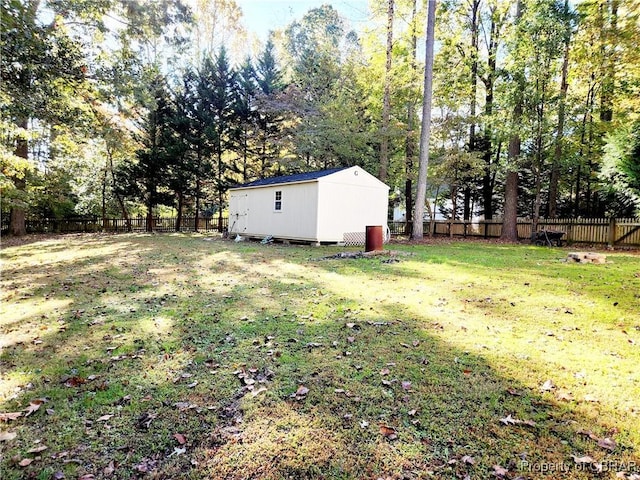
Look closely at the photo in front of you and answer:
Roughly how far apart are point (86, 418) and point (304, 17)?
3612 cm

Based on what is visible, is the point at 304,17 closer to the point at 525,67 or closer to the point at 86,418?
the point at 525,67

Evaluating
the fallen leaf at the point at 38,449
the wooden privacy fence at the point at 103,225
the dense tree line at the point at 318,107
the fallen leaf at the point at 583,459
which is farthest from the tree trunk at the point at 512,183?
the wooden privacy fence at the point at 103,225

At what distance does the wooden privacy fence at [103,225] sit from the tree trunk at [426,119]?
14.0 m

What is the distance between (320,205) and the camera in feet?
42.5

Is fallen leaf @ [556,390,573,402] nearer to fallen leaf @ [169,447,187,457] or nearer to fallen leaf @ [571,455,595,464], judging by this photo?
fallen leaf @ [571,455,595,464]

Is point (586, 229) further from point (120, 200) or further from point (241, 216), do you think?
point (120, 200)

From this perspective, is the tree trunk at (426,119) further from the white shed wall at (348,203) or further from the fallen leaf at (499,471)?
the fallen leaf at (499,471)

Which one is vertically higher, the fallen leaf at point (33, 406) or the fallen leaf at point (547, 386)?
the fallen leaf at point (547, 386)

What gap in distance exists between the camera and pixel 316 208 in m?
13.0

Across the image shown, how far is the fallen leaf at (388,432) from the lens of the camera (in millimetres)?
2254

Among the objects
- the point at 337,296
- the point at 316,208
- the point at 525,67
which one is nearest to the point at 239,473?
→ the point at 337,296

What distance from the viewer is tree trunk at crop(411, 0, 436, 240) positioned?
43.3ft

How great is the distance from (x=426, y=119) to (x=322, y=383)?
12.9 metres

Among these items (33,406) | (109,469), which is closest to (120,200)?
(33,406)
